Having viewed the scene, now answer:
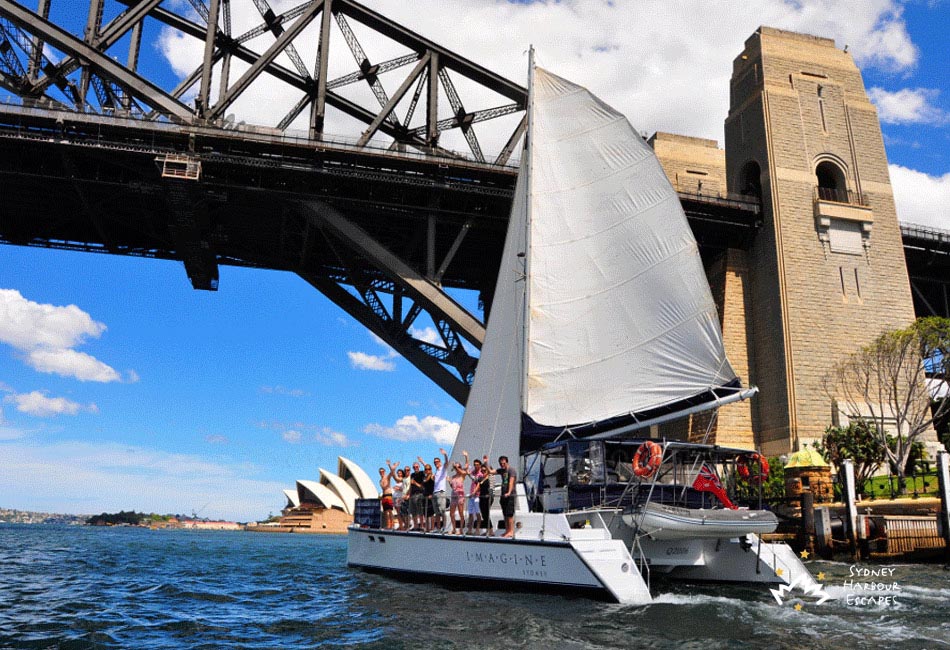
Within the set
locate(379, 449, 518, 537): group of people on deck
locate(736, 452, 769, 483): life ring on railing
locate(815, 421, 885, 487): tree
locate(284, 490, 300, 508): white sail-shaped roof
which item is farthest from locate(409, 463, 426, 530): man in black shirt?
locate(284, 490, 300, 508): white sail-shaped roof

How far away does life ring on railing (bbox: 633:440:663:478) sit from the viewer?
12.7 m

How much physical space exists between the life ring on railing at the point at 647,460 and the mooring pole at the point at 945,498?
12907 mm

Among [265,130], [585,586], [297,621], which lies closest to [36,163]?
[265,130]

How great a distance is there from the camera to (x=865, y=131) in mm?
38531

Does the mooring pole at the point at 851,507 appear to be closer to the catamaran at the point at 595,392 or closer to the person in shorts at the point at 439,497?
the catamaran at the point at 595,392

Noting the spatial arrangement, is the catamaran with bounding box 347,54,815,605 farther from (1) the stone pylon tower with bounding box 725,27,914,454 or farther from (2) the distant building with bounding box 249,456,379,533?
(2) the distant building with bounding box 249,456,379,533

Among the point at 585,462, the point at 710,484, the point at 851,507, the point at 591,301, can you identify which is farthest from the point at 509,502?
the point at 851,507

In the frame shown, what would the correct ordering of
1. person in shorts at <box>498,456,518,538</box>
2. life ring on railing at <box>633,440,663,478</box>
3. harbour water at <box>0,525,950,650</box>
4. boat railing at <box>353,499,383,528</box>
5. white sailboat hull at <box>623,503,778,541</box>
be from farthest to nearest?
boat railing at <box>353,499,383,528</box>, person in shorts at <box>498,456,518,538</box>, life ring on railing at <box>633,440,663,478</box>, white sailboat hull at <box>623,503,778,541</box>, harbour water at <box>0,525,950,650</box>

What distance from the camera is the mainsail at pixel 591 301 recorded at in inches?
622

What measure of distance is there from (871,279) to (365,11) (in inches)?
1034

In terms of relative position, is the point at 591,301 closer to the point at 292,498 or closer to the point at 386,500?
the point at 386,500

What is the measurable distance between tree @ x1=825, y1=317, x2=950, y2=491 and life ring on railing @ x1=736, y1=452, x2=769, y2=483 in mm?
19467

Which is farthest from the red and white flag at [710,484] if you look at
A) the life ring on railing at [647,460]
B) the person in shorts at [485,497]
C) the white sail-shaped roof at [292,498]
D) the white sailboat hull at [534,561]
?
the white sail-shaped roof at [292,498]

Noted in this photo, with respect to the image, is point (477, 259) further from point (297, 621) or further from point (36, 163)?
point (297, 621)
